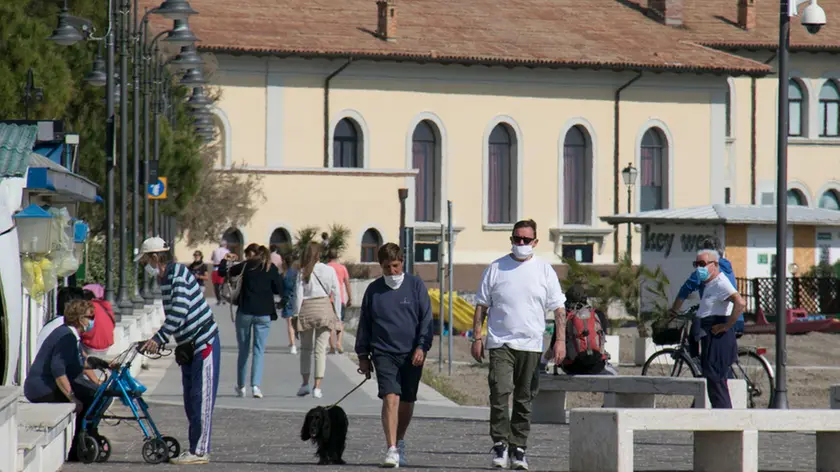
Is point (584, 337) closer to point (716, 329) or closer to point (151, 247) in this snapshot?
point (716, 329)

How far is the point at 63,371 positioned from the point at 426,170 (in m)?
44.5

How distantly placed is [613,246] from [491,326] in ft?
153

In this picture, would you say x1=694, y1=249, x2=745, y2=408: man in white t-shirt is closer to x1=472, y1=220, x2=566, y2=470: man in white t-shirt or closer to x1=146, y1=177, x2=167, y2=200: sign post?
x1=472, y1=220, x2=566, y2=470: man in white t-shirt

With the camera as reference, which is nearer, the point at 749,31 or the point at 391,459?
the point at 391,459

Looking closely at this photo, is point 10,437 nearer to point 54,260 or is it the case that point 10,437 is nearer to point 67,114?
point 54,260

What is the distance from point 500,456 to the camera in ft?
39.4

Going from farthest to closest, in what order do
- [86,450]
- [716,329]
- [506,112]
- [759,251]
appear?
[506,112], [759,251], [716,329], [86,450]

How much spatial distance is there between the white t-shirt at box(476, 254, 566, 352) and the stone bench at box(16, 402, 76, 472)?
2.98m

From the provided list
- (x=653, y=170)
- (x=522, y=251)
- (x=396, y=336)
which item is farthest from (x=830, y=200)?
(x=396, y=336)

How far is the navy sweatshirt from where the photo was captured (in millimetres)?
12273

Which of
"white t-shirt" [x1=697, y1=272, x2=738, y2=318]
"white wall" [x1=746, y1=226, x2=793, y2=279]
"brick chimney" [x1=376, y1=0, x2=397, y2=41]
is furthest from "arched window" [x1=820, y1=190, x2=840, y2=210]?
"white t-shirt" [x1=697, y1=272, x2=738, y2=318]

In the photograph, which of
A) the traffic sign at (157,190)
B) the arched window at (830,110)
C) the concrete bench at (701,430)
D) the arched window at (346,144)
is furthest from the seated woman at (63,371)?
the arched window at (830,110)

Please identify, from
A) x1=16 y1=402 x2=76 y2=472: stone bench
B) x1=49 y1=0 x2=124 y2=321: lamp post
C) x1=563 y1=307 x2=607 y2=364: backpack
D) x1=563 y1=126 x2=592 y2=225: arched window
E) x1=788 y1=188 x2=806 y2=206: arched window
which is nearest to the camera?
x1=16 y1=402 x2=76 y2=472: stone bench

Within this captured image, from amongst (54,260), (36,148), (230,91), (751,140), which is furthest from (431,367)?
(751,140)
